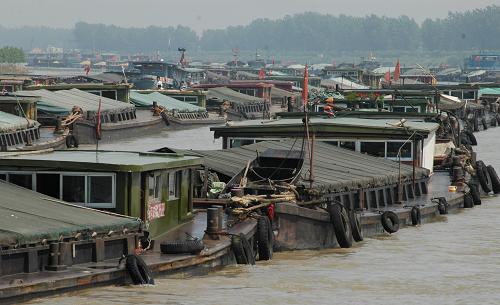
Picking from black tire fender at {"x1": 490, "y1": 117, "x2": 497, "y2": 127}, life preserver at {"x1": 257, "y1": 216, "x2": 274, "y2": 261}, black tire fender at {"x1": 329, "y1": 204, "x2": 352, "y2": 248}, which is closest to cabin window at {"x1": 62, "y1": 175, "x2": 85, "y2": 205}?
life preserver at {"x1": 257, "y1": 216, "x2": 274, "y2": 261}

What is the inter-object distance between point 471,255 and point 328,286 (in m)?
6.43

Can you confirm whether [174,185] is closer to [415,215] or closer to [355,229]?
[355,229]

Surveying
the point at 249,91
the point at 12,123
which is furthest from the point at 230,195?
the point at 249,91

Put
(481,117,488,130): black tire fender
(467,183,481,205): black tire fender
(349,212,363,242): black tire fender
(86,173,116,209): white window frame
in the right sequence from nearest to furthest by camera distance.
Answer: (86,173,116,209): white window frame → (349,212,363,242): black tire fender → (467,183,481,205): black tire fender → (481,117,488,130): black tire fender

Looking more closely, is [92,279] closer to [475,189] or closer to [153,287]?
[153,287]

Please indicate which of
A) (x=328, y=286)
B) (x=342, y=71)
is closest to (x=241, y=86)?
(x=342, y=71)

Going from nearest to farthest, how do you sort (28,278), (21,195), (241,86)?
(28,278) → (21,195) → (241,86)

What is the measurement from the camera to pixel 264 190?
30.3 metres

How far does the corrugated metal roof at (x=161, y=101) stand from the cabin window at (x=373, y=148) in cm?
4438

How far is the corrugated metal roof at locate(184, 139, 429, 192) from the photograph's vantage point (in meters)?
32.7

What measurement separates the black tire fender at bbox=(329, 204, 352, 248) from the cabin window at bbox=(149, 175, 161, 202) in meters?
5.33

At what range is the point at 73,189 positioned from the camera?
998 inches

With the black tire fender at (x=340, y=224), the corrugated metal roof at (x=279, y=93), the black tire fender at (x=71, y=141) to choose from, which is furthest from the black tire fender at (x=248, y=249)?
the corrugated metal roof at (x=279, y=93)

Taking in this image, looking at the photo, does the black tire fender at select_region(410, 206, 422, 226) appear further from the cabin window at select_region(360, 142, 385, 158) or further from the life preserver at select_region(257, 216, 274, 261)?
the life preserver at select_region(257, 216, 274, 261)
